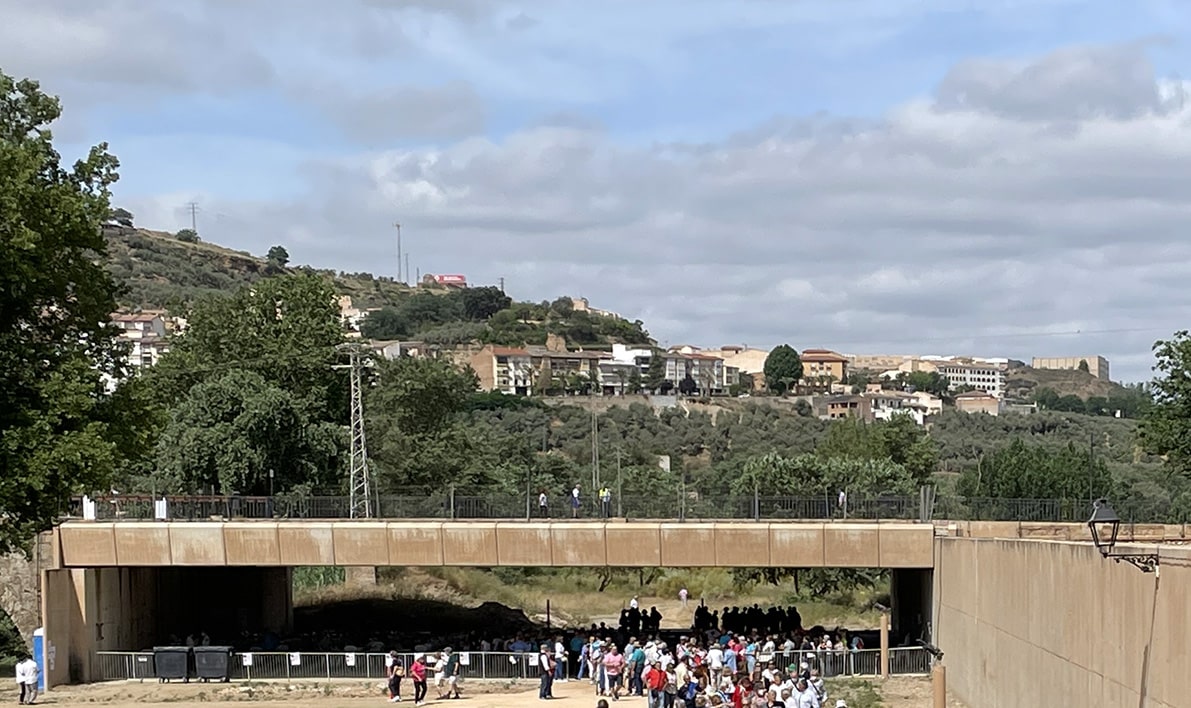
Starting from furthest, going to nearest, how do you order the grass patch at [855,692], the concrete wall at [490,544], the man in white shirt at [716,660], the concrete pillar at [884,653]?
1. the concrete wall at [490,544]
2. the concrete pillar at [884,653]
3. the man in white shirt at [716,660]
4. the grass patch at [855,692]

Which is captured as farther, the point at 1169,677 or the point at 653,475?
the point at 653,475

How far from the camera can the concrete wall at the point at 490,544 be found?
41.2 metres

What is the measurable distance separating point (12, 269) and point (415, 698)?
49.3ft

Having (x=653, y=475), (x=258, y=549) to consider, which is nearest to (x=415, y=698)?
(x=258, y=549)

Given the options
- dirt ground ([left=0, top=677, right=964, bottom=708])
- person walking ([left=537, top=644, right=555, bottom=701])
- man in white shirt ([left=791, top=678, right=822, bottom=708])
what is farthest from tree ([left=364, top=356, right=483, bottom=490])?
man in white shirt ([left=791, top=678, right=822, bottom=708])

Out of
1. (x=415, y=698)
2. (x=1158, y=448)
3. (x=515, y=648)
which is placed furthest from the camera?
(x=1158, y=448)

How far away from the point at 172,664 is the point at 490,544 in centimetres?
859

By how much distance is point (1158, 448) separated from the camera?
56.8 m

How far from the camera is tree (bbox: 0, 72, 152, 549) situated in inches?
1056

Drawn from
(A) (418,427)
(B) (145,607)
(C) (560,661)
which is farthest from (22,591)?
(A) (418,427)

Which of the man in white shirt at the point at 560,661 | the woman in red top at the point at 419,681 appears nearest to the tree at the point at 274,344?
the man in white shirt at the point at 560,661

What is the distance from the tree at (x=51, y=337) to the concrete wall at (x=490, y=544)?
36.7ft

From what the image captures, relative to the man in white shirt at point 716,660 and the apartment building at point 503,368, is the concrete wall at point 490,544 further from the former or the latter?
the apartment building at point 503,368

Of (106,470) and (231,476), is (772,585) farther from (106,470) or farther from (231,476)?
(106,470)
